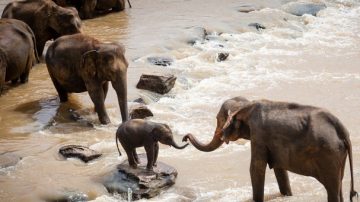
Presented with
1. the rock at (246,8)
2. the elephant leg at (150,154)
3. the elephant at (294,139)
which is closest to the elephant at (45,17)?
the elephant leg at (150,154)

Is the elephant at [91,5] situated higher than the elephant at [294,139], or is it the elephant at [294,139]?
the elephant at [294,139]

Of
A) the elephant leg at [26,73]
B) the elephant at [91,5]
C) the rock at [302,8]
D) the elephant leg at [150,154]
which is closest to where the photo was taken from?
the elephant leg at [150,154]

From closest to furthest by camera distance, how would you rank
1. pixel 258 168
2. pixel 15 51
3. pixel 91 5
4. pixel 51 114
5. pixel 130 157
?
pixel 258 168 < pixel 130 157 < pixel 51 114 < pixel 15 51 < pixel 91 5

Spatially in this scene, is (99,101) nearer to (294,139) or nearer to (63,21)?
(294,139)

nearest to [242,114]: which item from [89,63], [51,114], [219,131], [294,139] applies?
[219,131]

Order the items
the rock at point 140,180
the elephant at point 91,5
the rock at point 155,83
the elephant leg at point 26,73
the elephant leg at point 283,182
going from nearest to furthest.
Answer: the elephant leg at point 283,182
the rock at point 140,180
the rock at point 155,83
the elephant leg at point 26,73
the elephant at point 91,5

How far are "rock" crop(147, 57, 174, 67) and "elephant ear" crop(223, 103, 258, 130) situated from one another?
20.9 ft

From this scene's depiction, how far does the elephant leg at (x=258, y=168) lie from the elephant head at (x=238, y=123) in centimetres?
22

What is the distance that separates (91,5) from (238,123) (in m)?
11.2

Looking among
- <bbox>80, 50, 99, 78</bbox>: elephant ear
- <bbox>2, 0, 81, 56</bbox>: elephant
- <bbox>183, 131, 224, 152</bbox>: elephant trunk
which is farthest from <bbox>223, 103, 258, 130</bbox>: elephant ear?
<bbox>2, 0, 81, 56</bbox>: elephant

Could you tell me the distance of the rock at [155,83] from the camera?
10562mm

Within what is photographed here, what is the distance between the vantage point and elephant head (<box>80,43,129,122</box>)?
28.6 ft

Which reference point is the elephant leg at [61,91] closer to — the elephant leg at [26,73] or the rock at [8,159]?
the elephant leg at [26,73]

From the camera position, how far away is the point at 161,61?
1253 cm
